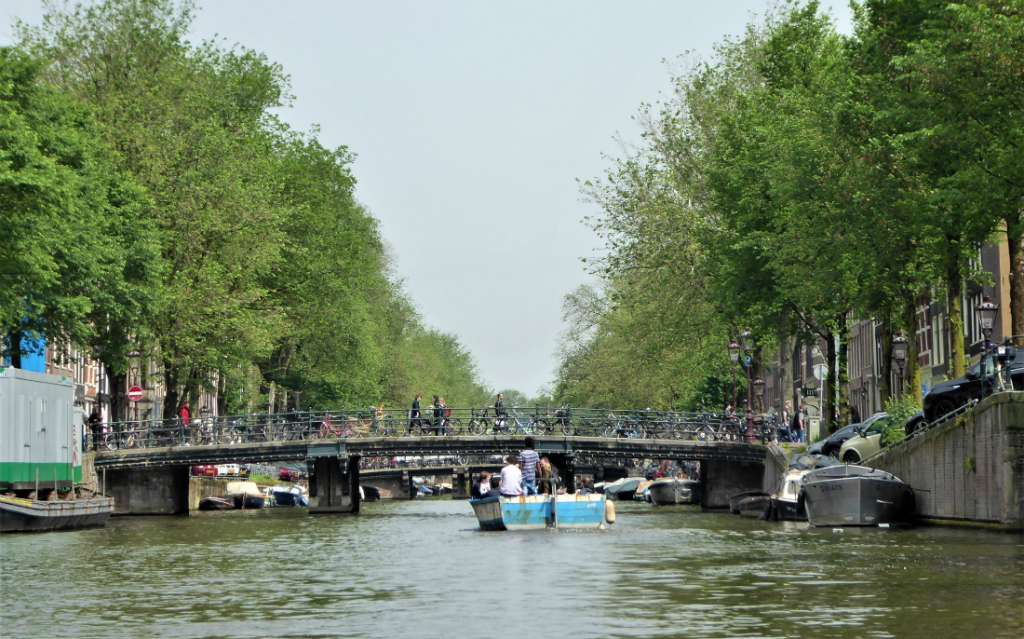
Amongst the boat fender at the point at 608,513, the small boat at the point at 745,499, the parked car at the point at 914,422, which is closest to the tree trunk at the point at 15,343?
the boat fender at the point at 608,513

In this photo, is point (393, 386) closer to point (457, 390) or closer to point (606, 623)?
point (457, 390)

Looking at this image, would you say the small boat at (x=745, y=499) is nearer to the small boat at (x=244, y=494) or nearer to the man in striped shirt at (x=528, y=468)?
the man in striped shirt at (x=528, y=468)

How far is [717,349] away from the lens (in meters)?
84.6

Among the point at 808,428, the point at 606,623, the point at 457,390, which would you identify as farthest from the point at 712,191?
the point at 457,390

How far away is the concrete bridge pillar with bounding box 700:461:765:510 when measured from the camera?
79.8m

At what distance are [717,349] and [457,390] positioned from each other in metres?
109

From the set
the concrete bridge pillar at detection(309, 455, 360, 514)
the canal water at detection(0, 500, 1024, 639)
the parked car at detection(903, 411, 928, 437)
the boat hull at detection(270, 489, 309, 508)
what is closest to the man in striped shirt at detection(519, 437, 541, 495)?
the canal water at detection(0, 500, 1024, 639)

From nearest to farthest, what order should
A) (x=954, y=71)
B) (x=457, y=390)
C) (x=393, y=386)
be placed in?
(x=954, y=71) → (x=393, y=386) → (x=457, y=390)

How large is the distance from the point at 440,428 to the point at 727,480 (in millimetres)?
12726

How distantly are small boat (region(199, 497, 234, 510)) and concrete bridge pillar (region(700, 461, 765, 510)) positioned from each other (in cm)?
2320

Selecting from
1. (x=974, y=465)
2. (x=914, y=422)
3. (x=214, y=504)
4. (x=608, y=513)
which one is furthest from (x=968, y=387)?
(x=214, y=504)

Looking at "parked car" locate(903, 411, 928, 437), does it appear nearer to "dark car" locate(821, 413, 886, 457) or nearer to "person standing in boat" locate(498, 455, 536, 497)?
"dark car" locate(821, 413, 886, 457)

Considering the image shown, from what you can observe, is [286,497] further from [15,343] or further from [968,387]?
[968,387]

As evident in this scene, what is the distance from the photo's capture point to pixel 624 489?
12181 cm
